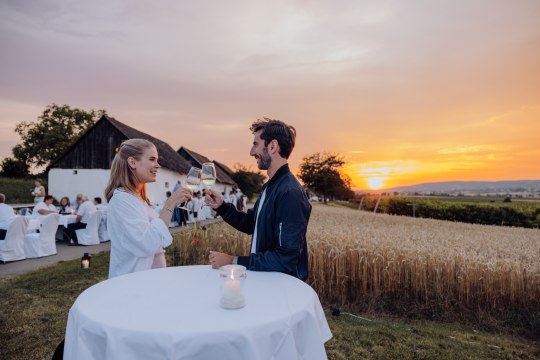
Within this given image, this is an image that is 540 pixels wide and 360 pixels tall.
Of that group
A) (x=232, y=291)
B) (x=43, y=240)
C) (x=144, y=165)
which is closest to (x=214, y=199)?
(x=144, y=165)

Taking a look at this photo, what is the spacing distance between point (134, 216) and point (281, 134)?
53.1 inches

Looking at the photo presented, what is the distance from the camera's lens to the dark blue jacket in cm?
237

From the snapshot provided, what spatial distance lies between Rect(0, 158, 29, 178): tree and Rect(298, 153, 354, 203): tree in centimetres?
4587

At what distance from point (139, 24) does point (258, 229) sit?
10.4 metres

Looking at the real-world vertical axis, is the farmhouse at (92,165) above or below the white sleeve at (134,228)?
above

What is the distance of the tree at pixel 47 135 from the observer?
4784cm

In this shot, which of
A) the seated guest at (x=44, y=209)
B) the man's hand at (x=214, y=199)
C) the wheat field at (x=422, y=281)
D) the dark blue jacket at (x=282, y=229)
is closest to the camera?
the dark blue jacket at (x=282, y=229)

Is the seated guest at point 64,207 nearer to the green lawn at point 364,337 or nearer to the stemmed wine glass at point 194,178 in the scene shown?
the green lawn at point 364,337

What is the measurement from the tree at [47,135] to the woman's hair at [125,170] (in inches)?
2050

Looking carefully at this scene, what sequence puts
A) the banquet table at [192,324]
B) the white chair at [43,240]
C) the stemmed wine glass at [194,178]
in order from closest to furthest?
1. the banquet table at [192,324]
2. the stemmed wine glass at [194,178]
3. the white chair at [43,240]

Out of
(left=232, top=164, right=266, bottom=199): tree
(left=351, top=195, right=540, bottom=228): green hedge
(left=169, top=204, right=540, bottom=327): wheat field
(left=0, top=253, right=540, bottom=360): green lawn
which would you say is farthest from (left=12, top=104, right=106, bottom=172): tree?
(left=169, top=204, right=540, bottom=327): wheat field

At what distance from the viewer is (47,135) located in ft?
155

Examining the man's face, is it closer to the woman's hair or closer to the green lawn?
the woman's hair

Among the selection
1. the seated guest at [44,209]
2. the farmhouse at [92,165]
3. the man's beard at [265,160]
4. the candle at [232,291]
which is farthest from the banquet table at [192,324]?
the farmhouse at [92,165]
